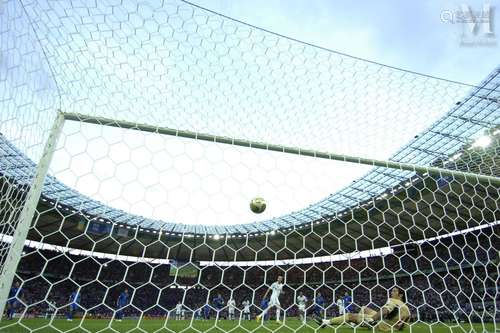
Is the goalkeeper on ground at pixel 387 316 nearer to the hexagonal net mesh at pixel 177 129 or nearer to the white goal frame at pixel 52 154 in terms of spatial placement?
the hexagonal net mesh at pixel 177 129

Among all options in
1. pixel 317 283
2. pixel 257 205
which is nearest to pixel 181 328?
pixel 257 205

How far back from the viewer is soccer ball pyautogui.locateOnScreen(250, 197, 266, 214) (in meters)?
4.14

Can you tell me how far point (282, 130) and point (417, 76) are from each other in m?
2.76

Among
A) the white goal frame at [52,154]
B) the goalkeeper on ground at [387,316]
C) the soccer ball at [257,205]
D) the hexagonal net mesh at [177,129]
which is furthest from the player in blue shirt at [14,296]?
the goalkeeper on ground at [387,316]

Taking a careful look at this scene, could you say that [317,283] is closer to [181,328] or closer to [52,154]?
[181,328]

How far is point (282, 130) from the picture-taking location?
6379 mm

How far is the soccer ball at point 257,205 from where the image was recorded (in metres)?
4.14

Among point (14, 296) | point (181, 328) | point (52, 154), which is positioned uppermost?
point (52, 154)

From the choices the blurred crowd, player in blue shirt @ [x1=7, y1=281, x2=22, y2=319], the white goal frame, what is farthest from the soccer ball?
the blurred crowd

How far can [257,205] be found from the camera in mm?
4137

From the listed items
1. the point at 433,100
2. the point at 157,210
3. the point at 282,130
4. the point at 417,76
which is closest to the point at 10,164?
the point at 157,210

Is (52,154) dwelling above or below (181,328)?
above

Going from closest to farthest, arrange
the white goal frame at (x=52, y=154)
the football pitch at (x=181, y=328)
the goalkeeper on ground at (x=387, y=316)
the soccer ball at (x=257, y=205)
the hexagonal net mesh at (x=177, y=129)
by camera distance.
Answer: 1. the white goal frame at (x=52, y=154)
2. the hexagonal net mesh at (x=177, y=129)
3. the football pitch at (x=181, y=328)
4. the soccer ball at (x=257, y=205)
5. the goalkeeper on ground at (x=387, y=316)

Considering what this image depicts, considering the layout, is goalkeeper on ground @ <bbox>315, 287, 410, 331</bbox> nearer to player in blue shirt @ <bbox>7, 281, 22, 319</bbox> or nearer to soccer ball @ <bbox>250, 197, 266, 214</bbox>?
soccer ball @ <bbox>250, 197, 266, 214</bbox>
